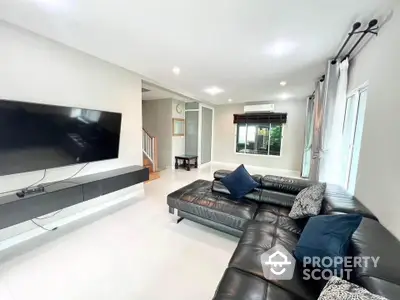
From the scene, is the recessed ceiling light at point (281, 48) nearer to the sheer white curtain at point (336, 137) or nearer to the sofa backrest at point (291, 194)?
the sheer white curtain at point (336, 137)

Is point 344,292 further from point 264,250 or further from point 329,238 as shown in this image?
point 264,250

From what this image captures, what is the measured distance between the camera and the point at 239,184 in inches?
108

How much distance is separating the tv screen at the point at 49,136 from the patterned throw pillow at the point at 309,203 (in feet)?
9.38

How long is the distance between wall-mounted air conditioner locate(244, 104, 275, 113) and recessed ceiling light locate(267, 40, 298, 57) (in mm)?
3817

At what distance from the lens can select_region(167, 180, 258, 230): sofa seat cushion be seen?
7.34 feet

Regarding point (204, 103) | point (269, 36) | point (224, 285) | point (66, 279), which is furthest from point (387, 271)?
point (204, 103)

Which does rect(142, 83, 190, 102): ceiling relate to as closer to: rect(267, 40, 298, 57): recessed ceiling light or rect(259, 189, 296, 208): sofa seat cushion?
rect(267, 40, 298, 57): recessed ceiling light

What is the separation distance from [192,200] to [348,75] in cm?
293

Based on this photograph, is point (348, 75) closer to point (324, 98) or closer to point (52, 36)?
point (324, 98)

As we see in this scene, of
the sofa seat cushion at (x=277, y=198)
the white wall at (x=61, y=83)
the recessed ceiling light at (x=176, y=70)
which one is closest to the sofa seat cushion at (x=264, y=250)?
the sofa seat cushion at (x=277, y=198)

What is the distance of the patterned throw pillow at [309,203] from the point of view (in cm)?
191

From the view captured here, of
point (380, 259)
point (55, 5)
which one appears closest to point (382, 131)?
point (380, 259)

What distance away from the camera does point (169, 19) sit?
5.98 ft

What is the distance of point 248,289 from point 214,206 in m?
1.30
